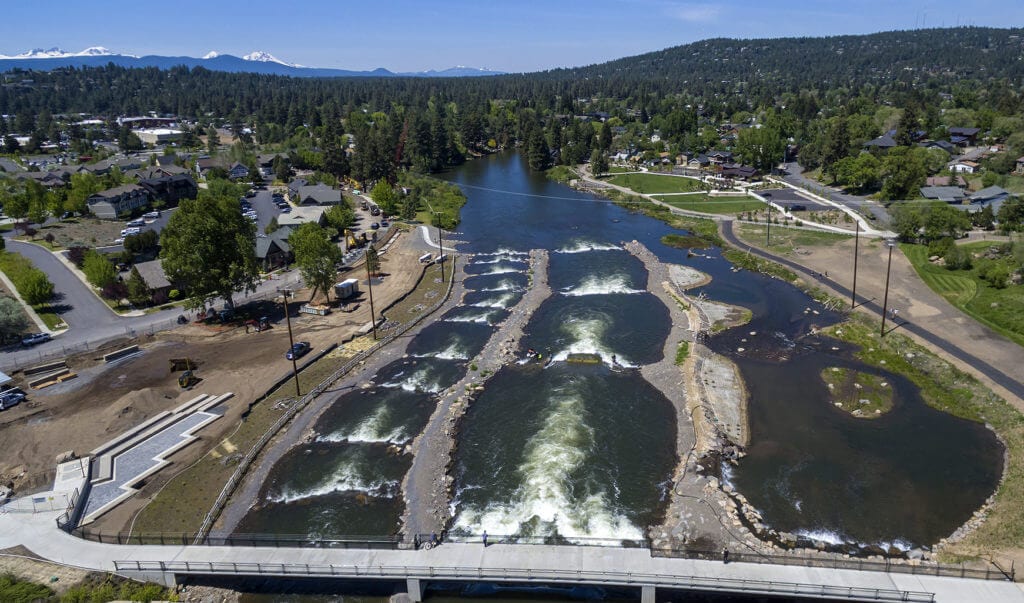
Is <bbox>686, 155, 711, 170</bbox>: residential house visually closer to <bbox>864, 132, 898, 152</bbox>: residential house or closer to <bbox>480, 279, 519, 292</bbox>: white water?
<bbox>864, 132, 898, 152</bbox>: residential house

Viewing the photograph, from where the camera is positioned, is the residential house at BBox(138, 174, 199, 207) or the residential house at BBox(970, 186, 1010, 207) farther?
the residential house at BBox(138, 174, 199, 207)

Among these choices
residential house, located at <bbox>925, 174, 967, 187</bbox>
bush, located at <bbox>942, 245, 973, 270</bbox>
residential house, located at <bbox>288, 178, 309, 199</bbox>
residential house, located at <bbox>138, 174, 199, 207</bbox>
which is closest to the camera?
bush, located at <bbox>942, 245, 973, 270</bbox>

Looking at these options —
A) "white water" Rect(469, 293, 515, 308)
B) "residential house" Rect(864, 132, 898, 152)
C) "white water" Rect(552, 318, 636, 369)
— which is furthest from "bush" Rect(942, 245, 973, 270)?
"residential house" Rect(864, 132, 898, 152)

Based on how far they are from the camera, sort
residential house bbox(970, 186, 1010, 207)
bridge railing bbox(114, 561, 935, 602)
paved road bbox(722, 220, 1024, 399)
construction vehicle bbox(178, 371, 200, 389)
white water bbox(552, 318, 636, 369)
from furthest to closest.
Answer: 1. residential house bbox(970, 186, 1010, 207)
2. white water bbox(552, 318, 636, 369)
3. construction vehicle bbox(178, 371, 200, 389)
4. paved road bbox(722, 220, 1024, 399)
5. bridge railing bbox(114, 561, 935, 602)

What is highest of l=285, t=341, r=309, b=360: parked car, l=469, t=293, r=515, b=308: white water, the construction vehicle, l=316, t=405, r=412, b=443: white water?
l=469, t=293, r=515, b=308: white water

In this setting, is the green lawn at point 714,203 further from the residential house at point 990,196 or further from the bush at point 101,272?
the bush at point 101,272

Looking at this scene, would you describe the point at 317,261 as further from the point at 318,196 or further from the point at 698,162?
the point at 698,162
